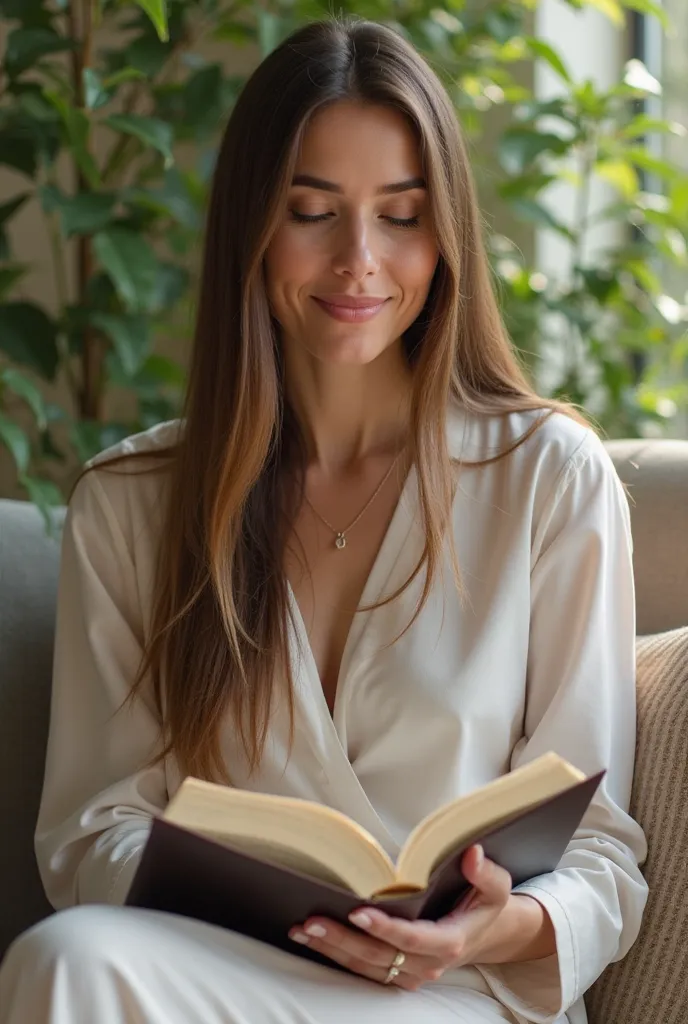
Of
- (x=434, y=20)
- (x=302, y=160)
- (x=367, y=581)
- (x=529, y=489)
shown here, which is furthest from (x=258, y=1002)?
(x=434, y=20)

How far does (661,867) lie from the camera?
4.46ft

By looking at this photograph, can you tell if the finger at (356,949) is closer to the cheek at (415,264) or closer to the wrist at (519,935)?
the wrist at (519,935)

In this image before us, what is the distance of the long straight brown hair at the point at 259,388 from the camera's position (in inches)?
57.2

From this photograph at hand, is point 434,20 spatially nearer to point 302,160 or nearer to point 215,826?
point 302,160

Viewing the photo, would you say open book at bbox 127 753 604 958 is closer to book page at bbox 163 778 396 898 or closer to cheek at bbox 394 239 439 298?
book page at bbox 163 778 396 898

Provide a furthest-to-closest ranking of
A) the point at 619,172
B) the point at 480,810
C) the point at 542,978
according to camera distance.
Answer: the point at 619,172
the point at 542,978
the point at 480,810

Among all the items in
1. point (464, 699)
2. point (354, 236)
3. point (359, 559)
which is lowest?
point (464, 699)

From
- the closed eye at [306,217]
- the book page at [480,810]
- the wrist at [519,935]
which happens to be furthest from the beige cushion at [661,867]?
the closed eye at [306,217]

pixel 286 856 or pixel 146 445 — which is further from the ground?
pixel 146 445

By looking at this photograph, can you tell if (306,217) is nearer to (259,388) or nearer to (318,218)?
(318,218)

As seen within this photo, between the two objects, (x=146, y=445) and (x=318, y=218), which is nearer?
(x=318, y=218)

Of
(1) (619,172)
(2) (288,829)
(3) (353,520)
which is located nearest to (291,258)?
(3) (353,520)

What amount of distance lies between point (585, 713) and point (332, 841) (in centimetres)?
40

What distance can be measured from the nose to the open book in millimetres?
583
